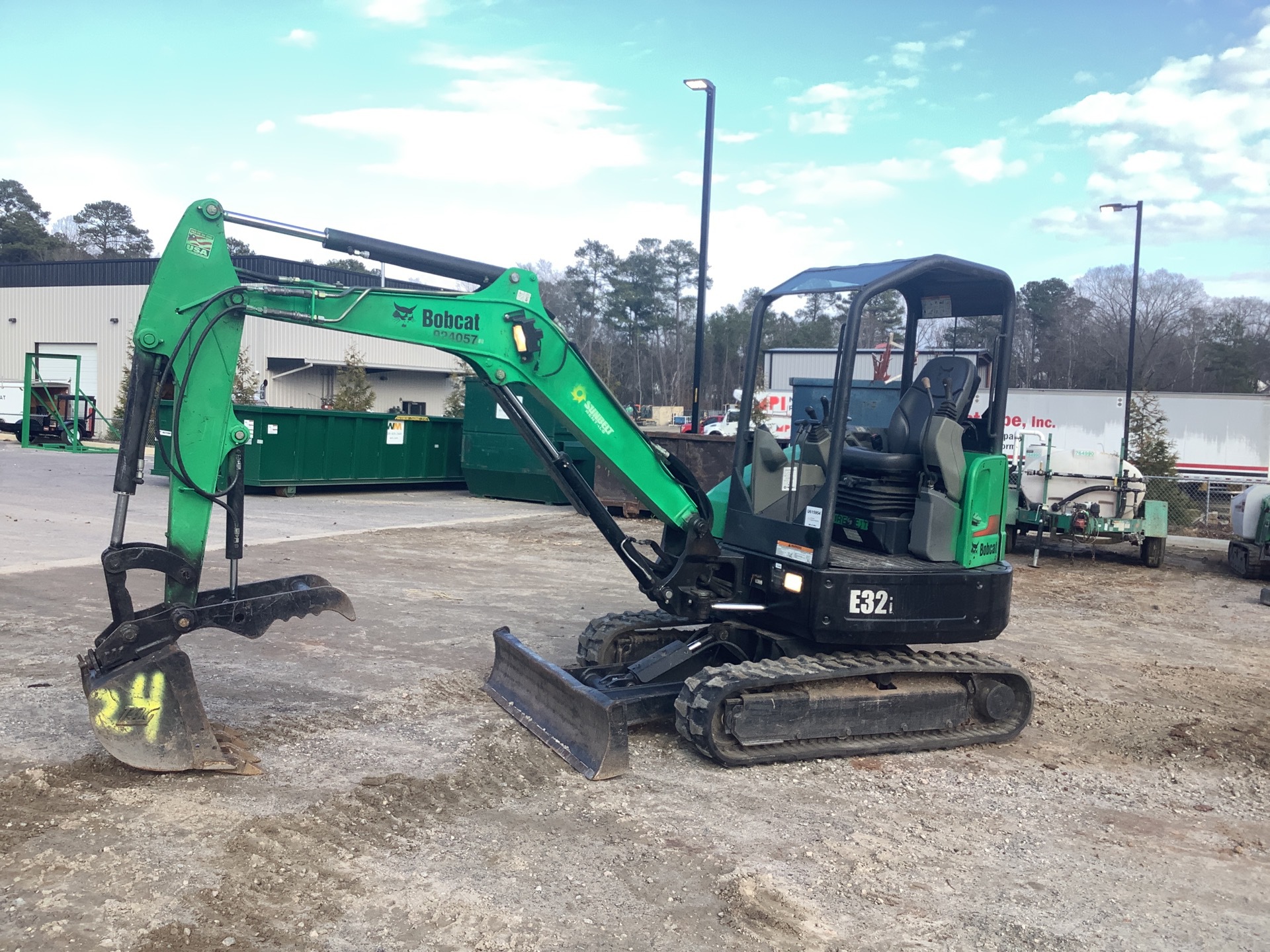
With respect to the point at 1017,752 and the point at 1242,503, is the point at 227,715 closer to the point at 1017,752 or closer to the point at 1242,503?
the point at 1017,752

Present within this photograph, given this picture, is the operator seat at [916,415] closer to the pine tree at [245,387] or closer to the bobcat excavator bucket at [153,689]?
the bobcat excavator bucket at [153,689]

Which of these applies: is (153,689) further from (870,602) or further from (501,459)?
(501,459)

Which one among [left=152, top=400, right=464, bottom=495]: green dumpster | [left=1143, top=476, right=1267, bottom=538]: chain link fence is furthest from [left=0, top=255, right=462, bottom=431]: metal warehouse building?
[left=1143, top=476, right=1267, bottom=538]: chain link fence

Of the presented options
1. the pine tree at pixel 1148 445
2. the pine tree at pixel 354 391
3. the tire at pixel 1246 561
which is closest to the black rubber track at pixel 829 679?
the tire at pixel 1246 561

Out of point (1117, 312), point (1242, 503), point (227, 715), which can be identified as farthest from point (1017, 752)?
point (1117, 312)

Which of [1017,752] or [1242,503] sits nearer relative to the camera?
[1017,752]

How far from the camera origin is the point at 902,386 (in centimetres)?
717

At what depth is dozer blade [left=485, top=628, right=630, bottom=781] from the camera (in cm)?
549

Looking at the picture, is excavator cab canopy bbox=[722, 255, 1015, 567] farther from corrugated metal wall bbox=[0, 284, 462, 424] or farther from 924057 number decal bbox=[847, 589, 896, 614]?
corrugated metal wall bbox=[0, 284, 462, 424]

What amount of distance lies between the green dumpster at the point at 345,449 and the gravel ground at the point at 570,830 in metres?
11.0

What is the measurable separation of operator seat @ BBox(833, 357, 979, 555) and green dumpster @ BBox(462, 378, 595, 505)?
1346cm

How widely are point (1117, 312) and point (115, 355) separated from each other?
49232 millimetres

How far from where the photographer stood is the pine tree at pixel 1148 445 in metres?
22.5

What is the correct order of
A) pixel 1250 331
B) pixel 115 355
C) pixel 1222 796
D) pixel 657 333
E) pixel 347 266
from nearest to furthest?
pixel 1222 796 → pixel 115 355 → pixel 347 266 → pixel 1250 331 → pixel 657 333
